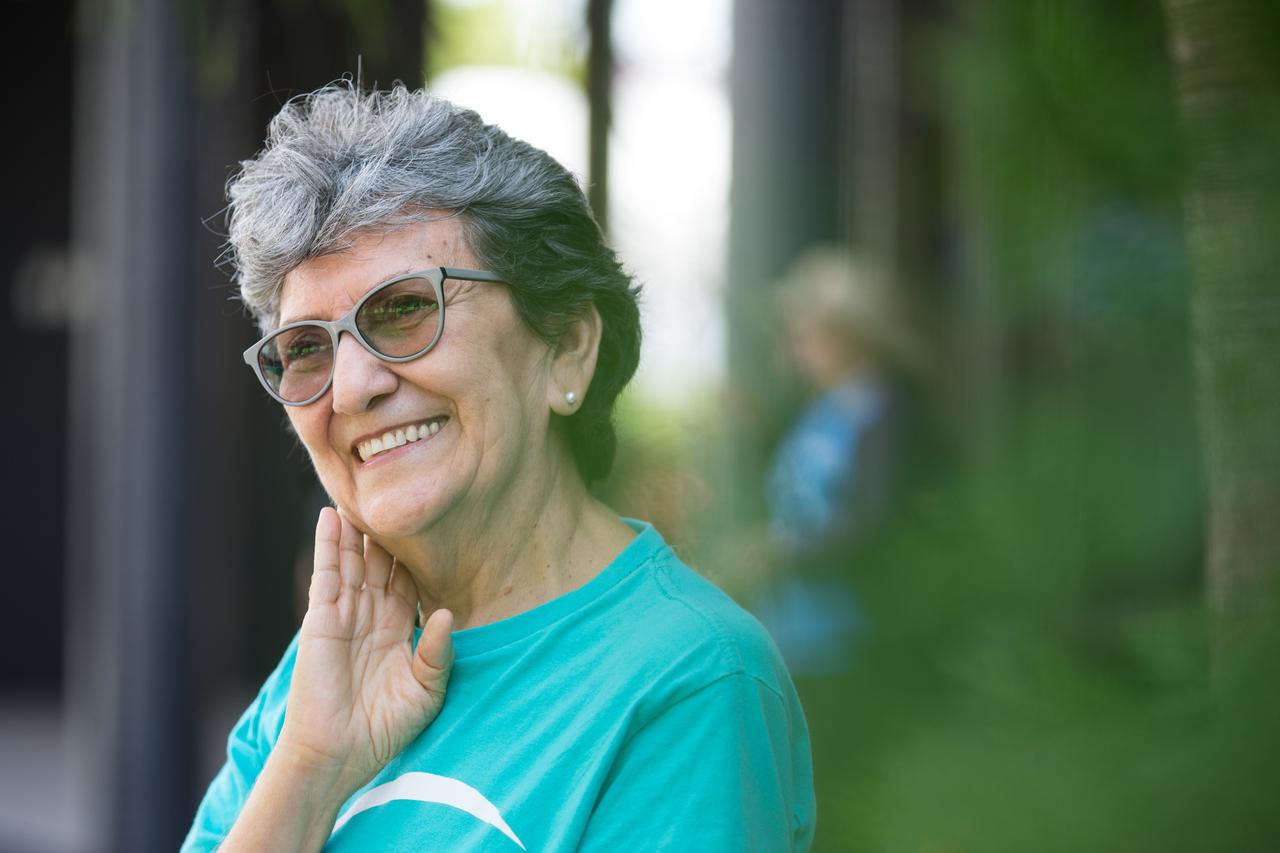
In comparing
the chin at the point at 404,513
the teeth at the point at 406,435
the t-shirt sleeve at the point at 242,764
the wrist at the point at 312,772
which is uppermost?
the teeth at the point at 406,435

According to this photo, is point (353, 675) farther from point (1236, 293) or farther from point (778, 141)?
point (1236, 293)

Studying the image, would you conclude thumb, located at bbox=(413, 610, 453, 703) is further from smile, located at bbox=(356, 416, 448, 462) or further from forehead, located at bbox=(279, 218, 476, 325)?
forehead, located at bbox=(279, 218, 476, 325)

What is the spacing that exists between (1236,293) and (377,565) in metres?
1.20

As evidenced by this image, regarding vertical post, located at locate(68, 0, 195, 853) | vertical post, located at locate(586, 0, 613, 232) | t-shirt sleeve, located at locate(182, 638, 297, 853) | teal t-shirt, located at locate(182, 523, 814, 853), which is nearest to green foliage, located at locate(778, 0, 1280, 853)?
teal t-shirt, located at locate(182, 523, 814, 853)

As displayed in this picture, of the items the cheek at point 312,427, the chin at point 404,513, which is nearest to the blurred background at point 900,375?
the chin at point 404,513

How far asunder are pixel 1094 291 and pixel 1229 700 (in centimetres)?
21

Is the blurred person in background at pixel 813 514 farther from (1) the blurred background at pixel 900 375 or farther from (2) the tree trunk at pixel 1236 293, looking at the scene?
(2) the tree trunk at pixel 1236 293

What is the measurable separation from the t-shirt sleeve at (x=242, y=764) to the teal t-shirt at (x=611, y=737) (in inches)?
7.2

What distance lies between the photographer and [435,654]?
4.68 ft

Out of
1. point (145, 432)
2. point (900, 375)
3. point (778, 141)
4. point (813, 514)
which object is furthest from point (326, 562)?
point (145, 432)

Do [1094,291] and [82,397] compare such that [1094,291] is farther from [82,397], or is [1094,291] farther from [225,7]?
[82,397]

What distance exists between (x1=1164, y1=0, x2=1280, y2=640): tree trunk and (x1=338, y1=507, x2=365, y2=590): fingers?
112 cm

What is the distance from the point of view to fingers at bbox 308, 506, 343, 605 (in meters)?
1.49

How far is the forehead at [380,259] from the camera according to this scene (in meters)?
1.43
